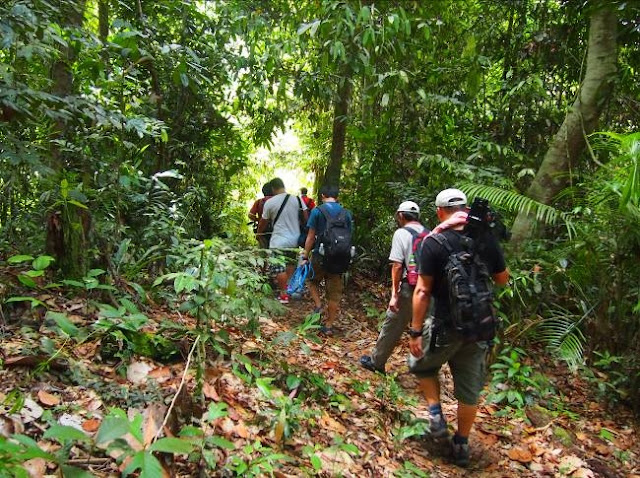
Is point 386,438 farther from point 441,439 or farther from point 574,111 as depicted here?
point 574,111

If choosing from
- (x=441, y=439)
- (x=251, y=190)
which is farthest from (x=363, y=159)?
(x=441, y=439)

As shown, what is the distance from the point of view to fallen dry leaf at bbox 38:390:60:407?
98.6 inches

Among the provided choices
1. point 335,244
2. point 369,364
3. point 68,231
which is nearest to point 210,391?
point 68,231

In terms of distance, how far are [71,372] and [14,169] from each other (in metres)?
1.48

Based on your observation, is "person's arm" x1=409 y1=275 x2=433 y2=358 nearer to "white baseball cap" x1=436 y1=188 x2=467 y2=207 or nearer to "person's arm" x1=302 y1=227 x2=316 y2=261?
"white baseball cap" x1=436 y1=188 x2=467 y2=207

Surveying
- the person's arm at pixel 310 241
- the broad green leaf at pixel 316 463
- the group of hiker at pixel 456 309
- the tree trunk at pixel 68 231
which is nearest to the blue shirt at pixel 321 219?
the person's arm at pixel 310 241

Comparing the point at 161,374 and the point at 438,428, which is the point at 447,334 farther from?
the point at 161,374

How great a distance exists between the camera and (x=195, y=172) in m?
8.41

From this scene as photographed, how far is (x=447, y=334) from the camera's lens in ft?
11.7

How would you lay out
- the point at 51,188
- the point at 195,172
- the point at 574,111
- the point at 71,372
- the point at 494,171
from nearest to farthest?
the point at 71,372 → the point at 51,188 → the point at 574,111 → the point at 494,171 → the point at 195,172

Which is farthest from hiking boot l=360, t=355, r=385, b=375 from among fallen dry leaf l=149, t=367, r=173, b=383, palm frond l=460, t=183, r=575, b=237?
fallen dry leaf l=149, t=367, r=173, b=383

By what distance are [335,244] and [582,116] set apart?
3445 millimetres

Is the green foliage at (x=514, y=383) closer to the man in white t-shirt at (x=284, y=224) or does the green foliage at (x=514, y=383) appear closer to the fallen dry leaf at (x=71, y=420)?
the man in white t-shirt at (x=284, y=224)

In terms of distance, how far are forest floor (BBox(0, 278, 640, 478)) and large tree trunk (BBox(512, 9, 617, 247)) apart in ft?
7.24
